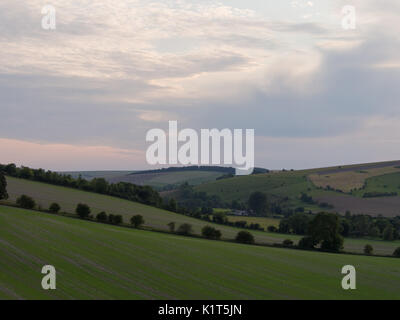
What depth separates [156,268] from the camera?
44188 millimetres

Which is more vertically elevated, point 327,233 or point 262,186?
point 262,186

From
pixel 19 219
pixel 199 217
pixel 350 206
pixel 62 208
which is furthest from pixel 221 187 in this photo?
pixel 19 219

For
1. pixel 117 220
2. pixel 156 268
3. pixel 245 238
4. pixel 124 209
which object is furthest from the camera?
pixel 124 209

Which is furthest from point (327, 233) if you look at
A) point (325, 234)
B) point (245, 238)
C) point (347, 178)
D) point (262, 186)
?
point (262, 186)

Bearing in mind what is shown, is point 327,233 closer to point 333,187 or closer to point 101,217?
point 101,217

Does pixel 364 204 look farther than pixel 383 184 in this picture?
No

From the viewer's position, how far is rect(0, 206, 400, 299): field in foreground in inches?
1382

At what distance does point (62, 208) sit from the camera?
8394 cm

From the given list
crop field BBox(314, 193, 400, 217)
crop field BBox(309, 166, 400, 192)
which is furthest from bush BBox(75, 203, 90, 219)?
crop field BBox(309, 166, 400, 192)

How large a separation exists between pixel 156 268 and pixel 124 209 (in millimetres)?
50796

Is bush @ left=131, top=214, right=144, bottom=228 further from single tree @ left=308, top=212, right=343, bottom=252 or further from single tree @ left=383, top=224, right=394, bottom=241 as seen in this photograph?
single tree @ left=383, top=224, right=394, bottom=241

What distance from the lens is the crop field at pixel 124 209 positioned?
8378cm

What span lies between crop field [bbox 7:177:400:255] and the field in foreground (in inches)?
647

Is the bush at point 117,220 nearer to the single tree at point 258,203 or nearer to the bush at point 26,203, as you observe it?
the bush at point 26,203
